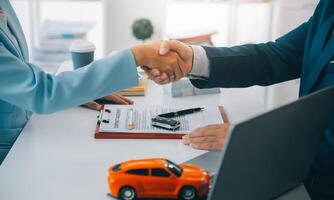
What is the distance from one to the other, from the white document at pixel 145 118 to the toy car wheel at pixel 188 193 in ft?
1.18

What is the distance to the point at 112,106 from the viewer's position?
1.39 m

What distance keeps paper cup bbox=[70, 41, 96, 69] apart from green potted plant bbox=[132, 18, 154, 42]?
5.71ft

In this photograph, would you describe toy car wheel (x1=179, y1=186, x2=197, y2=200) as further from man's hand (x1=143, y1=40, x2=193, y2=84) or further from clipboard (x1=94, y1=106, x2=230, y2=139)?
man's hand (x1=143, y1=40, x2=193, y2=84)

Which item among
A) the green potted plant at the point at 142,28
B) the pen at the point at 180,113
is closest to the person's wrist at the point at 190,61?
the pen at the point at 180,113

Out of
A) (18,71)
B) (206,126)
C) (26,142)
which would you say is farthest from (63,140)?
(206,126)

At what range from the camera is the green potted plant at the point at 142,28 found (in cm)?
324

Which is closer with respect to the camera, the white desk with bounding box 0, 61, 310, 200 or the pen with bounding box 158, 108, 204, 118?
the white desk with bounding box 0, 61, 310, 200

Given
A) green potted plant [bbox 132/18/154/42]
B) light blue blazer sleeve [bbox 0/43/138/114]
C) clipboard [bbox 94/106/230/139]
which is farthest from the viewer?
green potted plant [bbox 132/18/154/42]

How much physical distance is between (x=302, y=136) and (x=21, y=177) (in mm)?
575

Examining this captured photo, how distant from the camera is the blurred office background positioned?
9.26 feet

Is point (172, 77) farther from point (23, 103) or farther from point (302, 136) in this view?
point (302, 136)

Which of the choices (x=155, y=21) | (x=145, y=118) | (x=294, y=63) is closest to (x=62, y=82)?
(x=145, y=118)

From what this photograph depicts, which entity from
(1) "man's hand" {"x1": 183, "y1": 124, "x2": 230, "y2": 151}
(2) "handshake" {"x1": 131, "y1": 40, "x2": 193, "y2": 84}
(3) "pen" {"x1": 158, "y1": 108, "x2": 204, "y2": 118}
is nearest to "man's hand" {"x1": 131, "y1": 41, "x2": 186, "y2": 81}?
(2) "handshake" {"x1": 131, "y1": 40, "x2": 193, "y2": 84}

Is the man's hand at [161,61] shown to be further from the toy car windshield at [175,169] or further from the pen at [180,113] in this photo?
the toy car windshield at [175,169]
